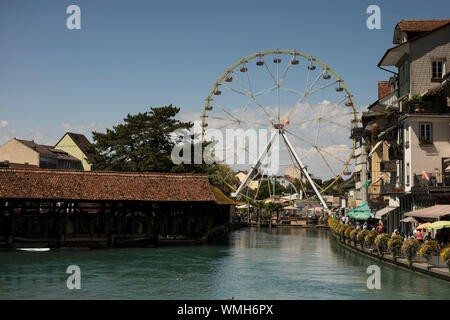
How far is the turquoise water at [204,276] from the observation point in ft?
78.4

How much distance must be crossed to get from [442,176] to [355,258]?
6.42m

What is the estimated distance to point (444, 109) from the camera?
126 ft

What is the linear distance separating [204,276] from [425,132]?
55.6ft

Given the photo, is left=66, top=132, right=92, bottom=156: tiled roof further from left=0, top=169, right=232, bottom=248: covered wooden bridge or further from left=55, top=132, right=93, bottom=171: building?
left=0, top=169, right=232, bottom=248: covered wooden bridge

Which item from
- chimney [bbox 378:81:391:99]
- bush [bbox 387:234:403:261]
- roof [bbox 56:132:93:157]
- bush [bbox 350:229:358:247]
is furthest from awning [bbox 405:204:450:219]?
roof [bbox 56:132:93:157]

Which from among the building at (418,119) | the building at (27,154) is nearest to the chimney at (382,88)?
the building at (418,119)

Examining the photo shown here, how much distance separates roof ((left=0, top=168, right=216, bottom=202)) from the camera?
4213 centimetres

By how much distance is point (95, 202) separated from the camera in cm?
4400

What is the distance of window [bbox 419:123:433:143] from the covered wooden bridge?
46.4 feet

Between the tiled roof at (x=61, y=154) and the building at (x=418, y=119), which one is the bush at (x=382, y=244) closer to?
the building at (x=418, y=119)

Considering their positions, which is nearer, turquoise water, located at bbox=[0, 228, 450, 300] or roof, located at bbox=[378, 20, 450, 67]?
turquoise water, located at bbox=[0, 228, 450, 300]

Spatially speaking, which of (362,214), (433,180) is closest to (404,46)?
(433,180)

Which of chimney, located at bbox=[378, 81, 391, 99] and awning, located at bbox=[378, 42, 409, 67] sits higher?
chimney, located at bbox=[378, 81, 391, 99]
